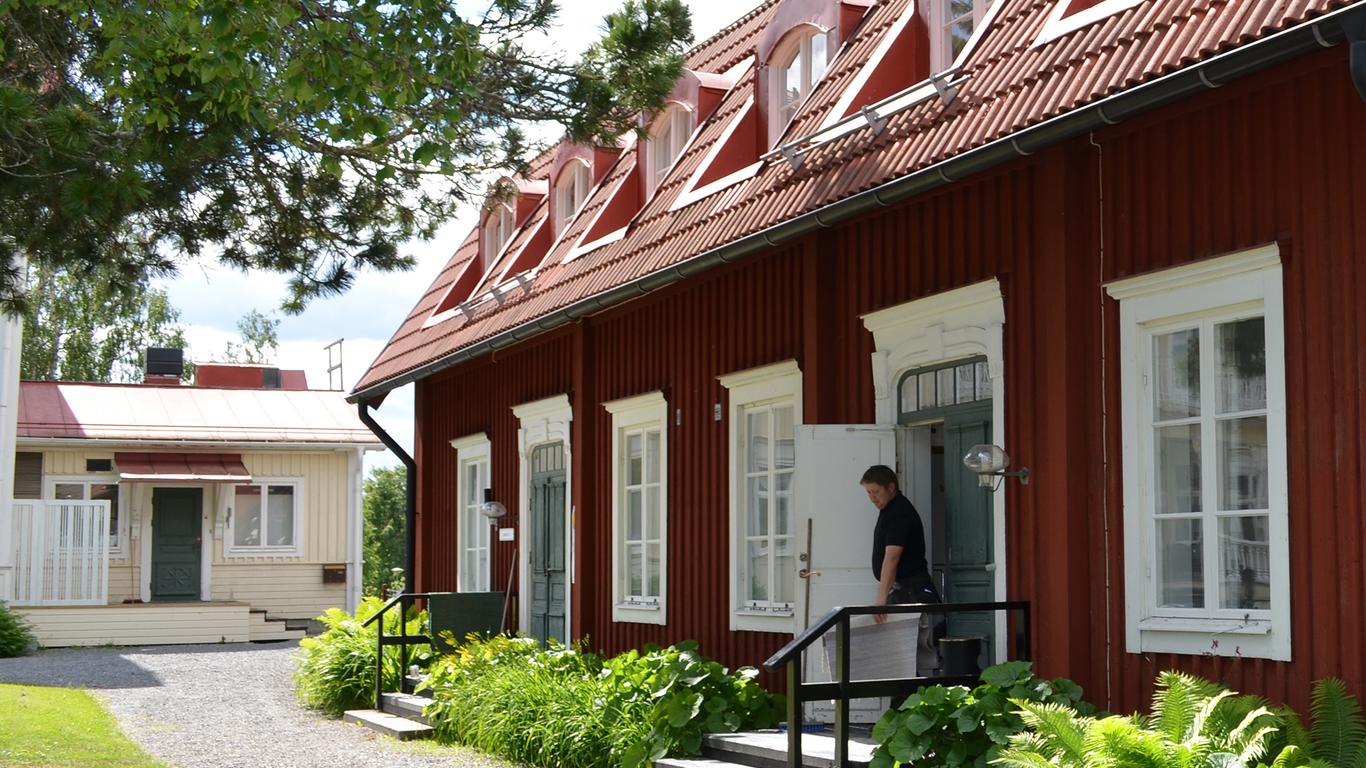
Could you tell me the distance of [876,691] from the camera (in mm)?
8711

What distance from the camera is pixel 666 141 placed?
15141 mm

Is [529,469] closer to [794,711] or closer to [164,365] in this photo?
[794,711]

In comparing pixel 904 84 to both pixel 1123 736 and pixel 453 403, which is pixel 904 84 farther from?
pixel 453 403

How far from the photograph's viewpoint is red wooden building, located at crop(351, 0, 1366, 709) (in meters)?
7.37

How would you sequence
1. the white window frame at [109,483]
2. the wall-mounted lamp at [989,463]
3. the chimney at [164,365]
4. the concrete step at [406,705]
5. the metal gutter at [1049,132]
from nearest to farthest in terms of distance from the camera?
1. the metal gutter at [1049,132]
2. the wall-mounted lamp at [989,463]
3. the concrete step at [406,705]
4. the white window frame at [109,483]
5. the chimney at [164,365]

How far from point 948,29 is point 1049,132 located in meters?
2.62

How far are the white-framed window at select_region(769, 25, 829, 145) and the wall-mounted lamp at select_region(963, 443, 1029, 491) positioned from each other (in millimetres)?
4206

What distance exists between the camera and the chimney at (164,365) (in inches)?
1378

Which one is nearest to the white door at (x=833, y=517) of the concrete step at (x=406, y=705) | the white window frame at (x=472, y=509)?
the concrete step at (x=406, y=705)

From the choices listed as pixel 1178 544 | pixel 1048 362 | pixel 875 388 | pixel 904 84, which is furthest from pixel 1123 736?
pixel 904 84

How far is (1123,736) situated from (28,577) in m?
23.3

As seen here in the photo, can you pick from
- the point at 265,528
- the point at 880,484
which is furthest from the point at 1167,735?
the point at 265,528

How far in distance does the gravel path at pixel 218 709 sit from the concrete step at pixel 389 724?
123mm

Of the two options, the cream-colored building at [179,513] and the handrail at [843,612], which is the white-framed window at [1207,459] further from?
the cream-colored building at [179,513]
